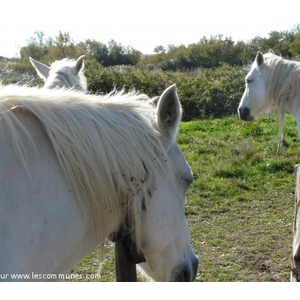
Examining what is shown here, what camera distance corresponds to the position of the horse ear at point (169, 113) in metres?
1.55

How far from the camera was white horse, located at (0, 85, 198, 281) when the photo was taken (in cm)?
130

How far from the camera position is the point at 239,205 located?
5.66 meters

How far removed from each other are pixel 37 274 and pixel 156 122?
0.67 meters

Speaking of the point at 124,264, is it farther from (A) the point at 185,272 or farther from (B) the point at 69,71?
(B) the point at 69,71

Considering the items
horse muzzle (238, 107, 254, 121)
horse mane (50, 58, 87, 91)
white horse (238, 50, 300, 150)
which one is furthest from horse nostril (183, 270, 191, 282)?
horse muzzle (238, 107, 254, 121)

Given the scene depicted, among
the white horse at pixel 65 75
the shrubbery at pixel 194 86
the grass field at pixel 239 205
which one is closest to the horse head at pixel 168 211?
the grass field at pixel 239 205

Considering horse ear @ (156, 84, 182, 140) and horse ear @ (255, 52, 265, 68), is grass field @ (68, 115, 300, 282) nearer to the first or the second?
horse ear @ (156, 84, 182, 140)

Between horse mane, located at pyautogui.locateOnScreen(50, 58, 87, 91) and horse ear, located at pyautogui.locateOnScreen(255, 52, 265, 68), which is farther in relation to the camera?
horse ear, located at pyautogui.locateOnScreen(255, 52, 265, 68)

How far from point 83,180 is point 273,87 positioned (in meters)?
5.80

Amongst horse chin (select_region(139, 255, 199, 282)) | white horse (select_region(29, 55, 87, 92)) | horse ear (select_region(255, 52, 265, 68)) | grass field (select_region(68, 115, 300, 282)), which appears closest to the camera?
horse chin (select_region(139, 255, 199, 282))

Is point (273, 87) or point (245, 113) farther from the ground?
point (273, 87)

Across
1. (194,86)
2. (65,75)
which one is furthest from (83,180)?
(194,86)

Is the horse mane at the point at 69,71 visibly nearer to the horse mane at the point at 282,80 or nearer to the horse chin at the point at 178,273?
the horse mane at the point at 282,80

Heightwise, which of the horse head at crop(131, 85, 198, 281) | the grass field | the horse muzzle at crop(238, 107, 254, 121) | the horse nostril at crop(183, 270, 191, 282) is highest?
the horse head at crop(131, 85, 198, 281)
